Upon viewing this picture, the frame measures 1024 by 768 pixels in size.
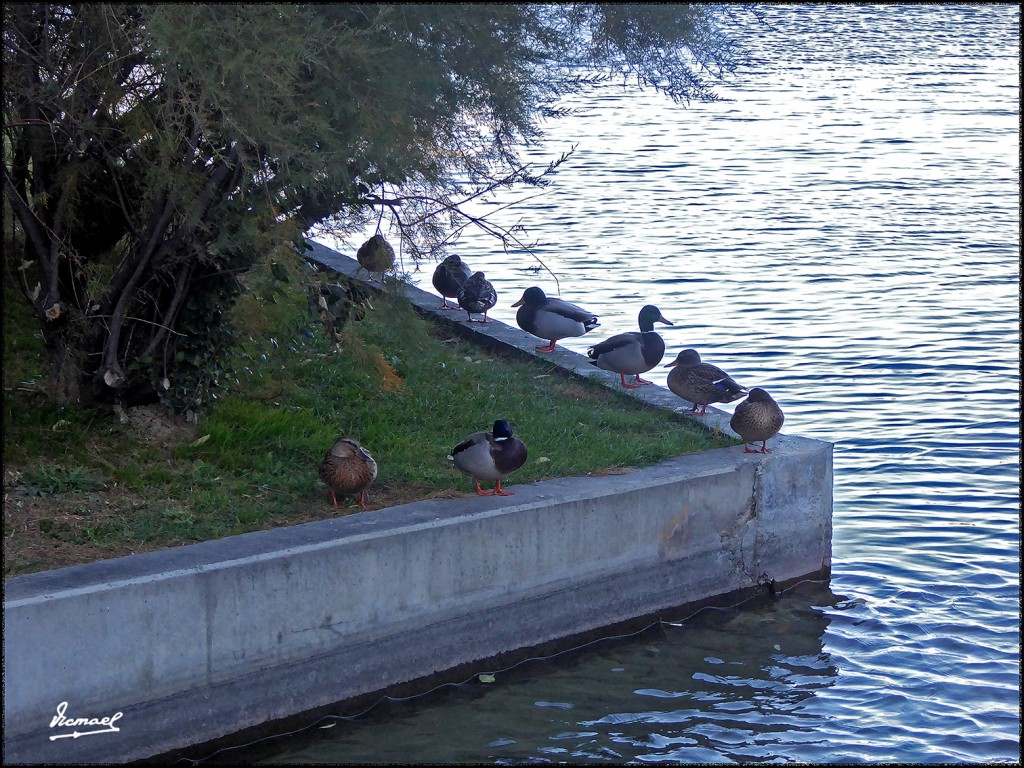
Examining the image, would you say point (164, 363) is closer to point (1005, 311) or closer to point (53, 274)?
point (53, 274)

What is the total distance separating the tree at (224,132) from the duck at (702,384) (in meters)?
2.30

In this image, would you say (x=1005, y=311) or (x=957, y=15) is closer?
(x=1005, y=311)

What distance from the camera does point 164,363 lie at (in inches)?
369

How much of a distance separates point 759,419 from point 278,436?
3671mm

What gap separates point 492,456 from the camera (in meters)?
8.71

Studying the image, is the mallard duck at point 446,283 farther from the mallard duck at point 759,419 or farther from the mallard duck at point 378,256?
the mallard duck at point 759,419

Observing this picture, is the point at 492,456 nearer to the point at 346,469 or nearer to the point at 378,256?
the point at 346,469

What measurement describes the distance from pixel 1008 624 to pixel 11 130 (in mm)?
7918

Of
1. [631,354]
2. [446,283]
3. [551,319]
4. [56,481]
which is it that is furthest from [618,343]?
[56,481]

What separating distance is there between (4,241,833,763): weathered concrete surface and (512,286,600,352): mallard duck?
11.5ft

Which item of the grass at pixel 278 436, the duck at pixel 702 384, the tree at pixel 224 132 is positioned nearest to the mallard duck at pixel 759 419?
the grass at pixel 278 436

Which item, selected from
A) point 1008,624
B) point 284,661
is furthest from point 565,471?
point 1008,624

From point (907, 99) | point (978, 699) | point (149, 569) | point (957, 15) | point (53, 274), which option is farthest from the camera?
point (957, 15)

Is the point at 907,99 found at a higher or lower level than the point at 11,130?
higher
